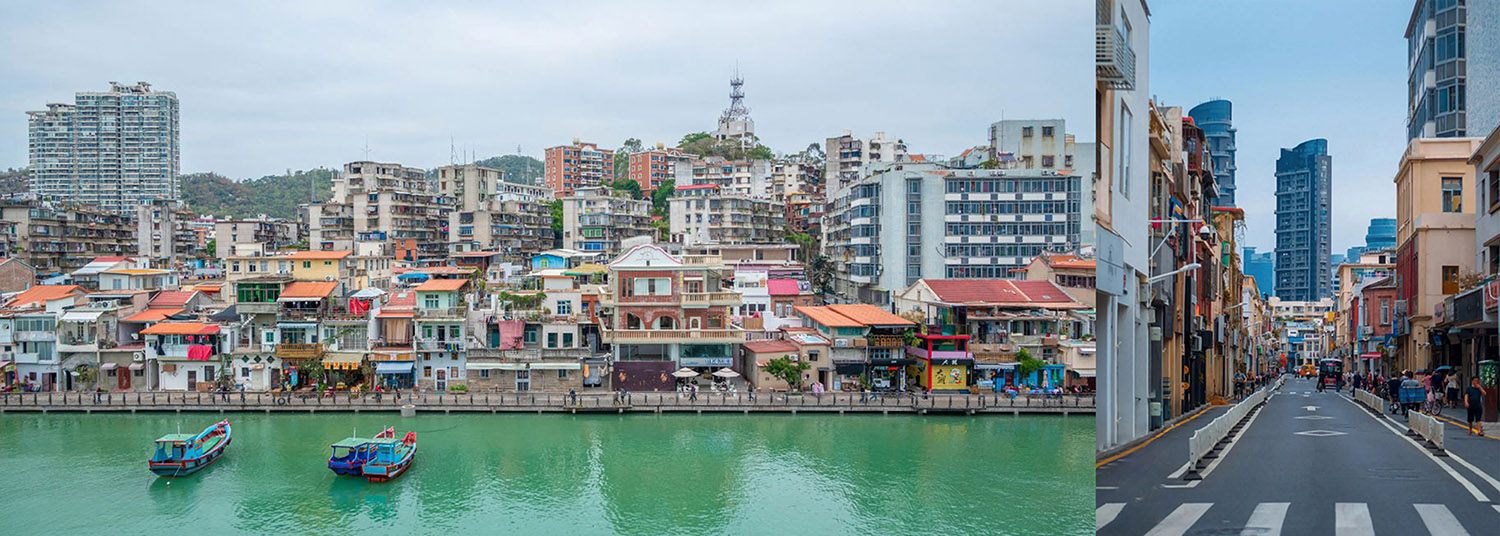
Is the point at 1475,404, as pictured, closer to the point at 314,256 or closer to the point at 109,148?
the point at 314,256

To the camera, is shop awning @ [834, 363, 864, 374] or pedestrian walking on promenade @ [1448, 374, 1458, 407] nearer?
pedestrian walking on promenade @ [1448, 374, 1458, 407]

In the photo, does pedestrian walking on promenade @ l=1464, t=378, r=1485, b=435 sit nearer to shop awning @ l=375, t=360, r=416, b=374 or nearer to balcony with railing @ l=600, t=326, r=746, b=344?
balcony with railing @ l=600, t=326, r=746, b=344

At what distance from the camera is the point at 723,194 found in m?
25.0

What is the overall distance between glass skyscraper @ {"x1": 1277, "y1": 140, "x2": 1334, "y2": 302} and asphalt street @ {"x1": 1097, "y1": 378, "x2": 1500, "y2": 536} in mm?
910

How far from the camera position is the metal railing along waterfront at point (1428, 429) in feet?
10.1

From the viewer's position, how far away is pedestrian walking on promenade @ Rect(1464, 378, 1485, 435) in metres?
3.14

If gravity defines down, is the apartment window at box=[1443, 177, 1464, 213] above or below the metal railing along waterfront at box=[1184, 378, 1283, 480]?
above

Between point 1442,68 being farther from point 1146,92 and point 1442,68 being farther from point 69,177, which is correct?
point 69,177

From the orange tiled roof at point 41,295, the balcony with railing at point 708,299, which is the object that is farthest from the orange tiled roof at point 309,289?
the balcony with railing at point 708,299

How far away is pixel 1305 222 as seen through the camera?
4.09m

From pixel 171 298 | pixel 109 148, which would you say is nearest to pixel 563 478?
pixel 171 298

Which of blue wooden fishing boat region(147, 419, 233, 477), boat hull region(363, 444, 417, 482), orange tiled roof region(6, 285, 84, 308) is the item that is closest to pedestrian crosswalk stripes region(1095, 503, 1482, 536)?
boat hull region(363, 444, 417, 482)

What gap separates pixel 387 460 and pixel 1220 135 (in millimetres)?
8135

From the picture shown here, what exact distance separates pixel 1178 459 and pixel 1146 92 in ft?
3.68
